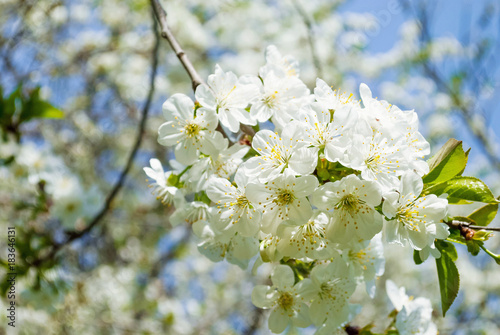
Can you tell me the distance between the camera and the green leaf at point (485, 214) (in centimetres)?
102

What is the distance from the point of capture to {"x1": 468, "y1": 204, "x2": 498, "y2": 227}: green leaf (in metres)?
1.02

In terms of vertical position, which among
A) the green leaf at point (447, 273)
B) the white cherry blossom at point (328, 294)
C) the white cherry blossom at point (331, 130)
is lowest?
the white cherry blossom at point (328, 294)

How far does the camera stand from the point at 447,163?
977 mm

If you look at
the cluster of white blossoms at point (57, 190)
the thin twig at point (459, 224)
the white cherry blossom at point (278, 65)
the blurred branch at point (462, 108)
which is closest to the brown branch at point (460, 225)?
the thin twig at point (459, 224)

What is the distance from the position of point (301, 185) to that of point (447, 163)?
1.23 feet

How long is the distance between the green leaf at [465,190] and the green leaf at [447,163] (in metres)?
0.02

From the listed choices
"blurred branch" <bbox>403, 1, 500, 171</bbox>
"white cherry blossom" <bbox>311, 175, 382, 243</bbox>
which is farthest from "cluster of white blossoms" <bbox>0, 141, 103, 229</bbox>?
"blurred branch" <bbox>403, 1, 500, 171</bbox>

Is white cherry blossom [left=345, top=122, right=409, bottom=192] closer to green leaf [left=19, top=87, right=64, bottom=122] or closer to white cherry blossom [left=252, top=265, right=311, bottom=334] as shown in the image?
white cherry blossom [left=252, top=265, right=311, bottom=334]

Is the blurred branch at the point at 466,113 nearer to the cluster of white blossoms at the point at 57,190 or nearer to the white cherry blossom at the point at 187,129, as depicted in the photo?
the cluster of white blossoms at the point at 57,190

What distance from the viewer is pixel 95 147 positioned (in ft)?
17.5

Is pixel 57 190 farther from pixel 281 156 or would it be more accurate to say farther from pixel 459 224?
pixel 459 224

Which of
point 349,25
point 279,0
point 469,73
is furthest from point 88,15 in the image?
point 469,73

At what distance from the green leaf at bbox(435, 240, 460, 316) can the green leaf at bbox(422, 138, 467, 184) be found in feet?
0.59

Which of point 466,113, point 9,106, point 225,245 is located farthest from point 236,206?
point 466,113
